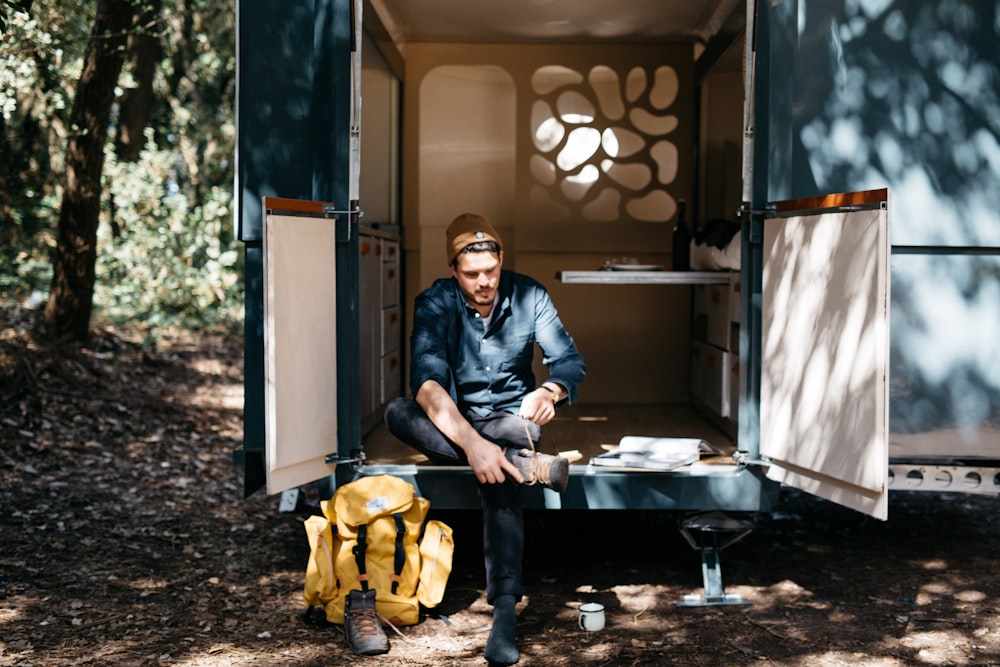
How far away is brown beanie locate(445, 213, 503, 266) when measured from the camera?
411 cm

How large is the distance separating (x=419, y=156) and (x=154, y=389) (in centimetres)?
361

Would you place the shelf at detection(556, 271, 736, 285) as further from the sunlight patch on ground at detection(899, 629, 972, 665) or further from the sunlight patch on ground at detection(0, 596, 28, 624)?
the sunlight patch on ground at detection(0, 596, 28, 624)

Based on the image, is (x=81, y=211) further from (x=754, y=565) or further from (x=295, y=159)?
(x=754, y=565)

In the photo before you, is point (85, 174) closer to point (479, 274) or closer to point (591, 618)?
point (479, 274)

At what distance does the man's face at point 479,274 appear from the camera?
4109mm

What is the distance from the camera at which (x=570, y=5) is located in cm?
561

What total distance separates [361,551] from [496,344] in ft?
2.96

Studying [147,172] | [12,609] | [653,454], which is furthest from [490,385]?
[147,172]

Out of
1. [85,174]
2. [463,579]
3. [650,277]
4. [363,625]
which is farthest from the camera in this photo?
[85,174]

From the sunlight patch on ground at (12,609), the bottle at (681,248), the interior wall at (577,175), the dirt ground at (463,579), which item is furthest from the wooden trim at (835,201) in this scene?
the sunlight patch on ground at (12,609)

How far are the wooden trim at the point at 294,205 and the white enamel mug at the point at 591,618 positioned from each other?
5.36ft

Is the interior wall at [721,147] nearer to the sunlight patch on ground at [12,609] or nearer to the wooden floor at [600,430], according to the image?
the wooden floor at [600,430]

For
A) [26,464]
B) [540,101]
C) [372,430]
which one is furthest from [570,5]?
[26,464]

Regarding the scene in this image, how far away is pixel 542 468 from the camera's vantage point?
3.71 meters
